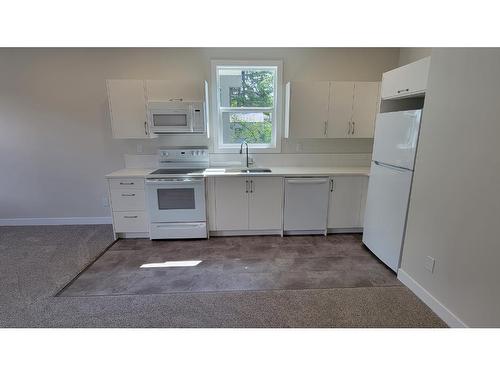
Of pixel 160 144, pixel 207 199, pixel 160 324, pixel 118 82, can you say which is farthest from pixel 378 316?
pixel 118 82

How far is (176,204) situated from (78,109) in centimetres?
194

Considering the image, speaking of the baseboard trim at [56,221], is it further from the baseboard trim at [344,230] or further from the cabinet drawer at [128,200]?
the baseboard trim at [344,230]

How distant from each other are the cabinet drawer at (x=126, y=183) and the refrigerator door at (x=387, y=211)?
272 centimetres

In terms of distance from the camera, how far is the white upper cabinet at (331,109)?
3219mm

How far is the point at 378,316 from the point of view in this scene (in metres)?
1.91

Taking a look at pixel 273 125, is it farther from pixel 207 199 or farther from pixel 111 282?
pixel 111 282

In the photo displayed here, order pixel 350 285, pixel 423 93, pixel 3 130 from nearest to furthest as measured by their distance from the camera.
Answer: pixel 423 93 < pixel 350 285 < pixel 3 130

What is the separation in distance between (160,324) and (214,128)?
2530mm

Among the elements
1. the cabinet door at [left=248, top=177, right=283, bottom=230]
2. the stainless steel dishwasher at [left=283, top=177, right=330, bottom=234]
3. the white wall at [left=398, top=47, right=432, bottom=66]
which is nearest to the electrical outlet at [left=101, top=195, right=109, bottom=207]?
the cabinet door at [left=248, top=177, right=283, bottom=230]

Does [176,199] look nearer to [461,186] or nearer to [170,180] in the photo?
[170,180]

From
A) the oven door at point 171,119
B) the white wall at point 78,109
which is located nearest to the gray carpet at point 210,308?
the white wall at point 78,109

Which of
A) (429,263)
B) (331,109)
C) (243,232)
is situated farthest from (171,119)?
(429,263)

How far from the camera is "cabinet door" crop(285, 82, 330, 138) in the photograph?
3221 mm

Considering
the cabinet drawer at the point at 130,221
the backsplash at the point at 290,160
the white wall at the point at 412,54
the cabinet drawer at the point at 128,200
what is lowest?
the cabinet drawer at the point at 130,221
